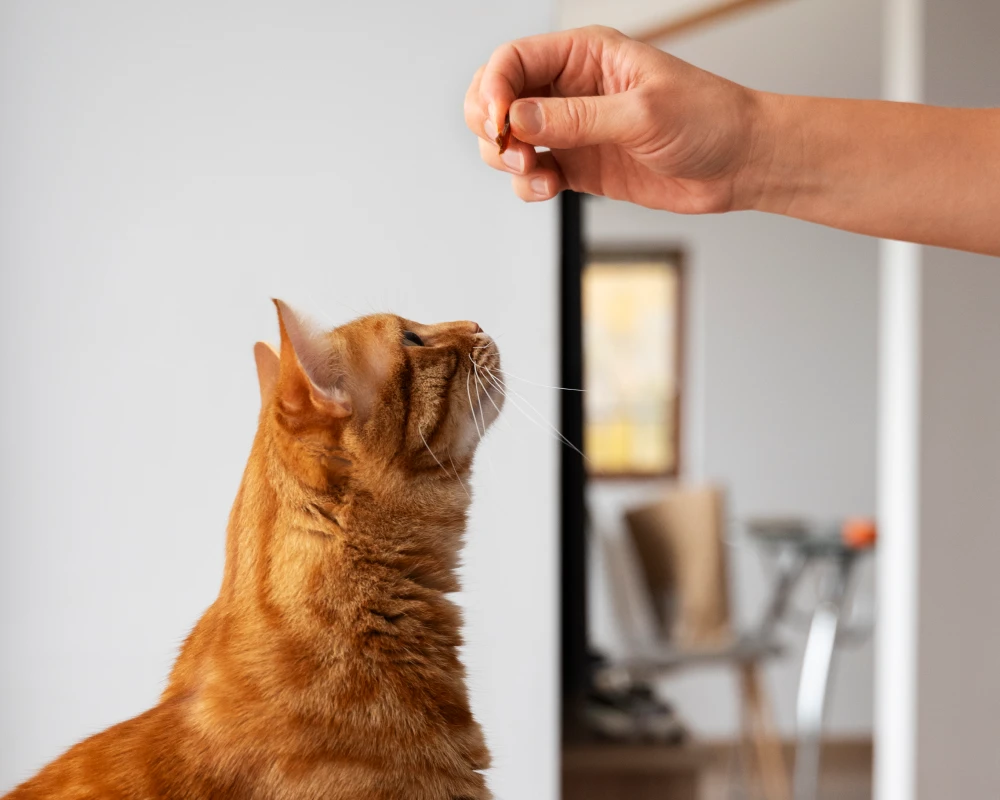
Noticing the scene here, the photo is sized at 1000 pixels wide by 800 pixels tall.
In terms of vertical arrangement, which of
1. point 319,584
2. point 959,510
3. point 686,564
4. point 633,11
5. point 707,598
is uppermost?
point 633,11

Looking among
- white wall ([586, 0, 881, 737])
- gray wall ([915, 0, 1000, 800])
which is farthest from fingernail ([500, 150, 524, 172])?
white wall ([586, 0, 881, 737])

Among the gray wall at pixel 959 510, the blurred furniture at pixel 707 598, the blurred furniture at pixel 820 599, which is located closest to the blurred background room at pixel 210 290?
the gray wall at pixel 959 510

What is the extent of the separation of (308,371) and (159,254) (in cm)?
80

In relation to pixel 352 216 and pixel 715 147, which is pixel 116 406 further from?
pixel 715 147

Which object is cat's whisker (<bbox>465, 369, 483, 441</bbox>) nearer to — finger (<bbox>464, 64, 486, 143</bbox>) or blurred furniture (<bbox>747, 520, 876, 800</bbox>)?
finger (<bbox>464, 64, 486, 143</bbox>)

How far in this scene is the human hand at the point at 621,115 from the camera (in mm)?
660

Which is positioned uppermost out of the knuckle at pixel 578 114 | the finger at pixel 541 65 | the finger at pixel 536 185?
the finger at pixel 541 65

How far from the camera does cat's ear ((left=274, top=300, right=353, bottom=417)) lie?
53 cm

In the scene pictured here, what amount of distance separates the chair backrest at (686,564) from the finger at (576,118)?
8.20ft

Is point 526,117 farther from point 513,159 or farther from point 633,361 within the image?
point 633,361

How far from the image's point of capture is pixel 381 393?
0.61 metres

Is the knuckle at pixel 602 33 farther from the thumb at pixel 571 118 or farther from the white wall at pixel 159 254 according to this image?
the white wall at pixel 159 254

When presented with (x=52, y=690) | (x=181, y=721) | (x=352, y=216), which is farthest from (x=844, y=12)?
(x=181, y=721)

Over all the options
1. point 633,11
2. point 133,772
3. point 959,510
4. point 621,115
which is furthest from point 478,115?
point 633,11
